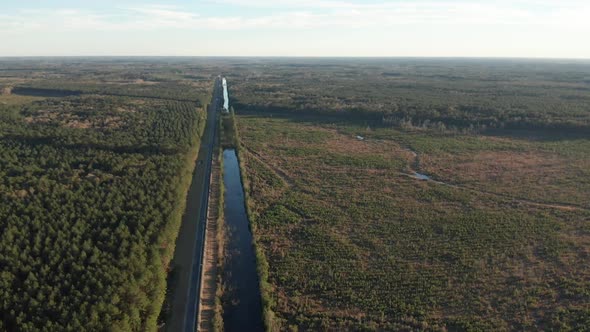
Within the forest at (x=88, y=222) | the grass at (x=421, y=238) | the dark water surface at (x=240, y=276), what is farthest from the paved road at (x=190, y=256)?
the grass at (x=421, y=238)

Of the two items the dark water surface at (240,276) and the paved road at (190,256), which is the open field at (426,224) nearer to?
the dark water surface at (240,276)

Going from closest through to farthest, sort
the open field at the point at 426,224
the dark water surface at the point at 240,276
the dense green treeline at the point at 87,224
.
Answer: the dense green treeline at the point at 87,224 < the dark water surface at the point at 240,276 < the open field at the point at 426,224

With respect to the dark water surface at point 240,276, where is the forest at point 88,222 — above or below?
above

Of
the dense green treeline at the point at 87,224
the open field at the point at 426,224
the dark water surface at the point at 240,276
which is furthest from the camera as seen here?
the open field at the point at 426,224

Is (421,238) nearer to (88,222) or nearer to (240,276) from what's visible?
(240,276)

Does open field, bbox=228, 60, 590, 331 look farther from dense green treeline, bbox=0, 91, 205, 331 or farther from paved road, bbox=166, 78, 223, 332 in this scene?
dense green treeline, bbox=0, 91, 205, 331

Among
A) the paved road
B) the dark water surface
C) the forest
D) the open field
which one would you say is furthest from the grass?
the forest

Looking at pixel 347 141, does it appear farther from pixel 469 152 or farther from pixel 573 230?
pixel 573 230
